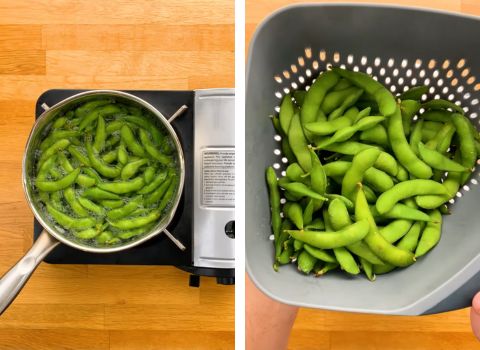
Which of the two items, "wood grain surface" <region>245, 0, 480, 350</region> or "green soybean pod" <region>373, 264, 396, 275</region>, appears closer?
"green soybean pod" <region>373, 264, 396, 275</region>

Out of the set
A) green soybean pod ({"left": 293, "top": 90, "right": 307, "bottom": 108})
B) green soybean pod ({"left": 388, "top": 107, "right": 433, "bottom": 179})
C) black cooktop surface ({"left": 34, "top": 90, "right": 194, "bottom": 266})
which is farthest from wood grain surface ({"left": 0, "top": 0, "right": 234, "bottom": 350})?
green soybean pod ({"left": 388, "top": 107, "right": 433, "bottom": 179})

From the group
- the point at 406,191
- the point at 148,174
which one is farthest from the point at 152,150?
the point at 406,191

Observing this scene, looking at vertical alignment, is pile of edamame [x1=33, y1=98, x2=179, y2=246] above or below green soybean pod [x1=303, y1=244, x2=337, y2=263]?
above

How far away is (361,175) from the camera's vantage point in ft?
1.92

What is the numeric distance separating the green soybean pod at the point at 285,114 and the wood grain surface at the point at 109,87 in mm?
217

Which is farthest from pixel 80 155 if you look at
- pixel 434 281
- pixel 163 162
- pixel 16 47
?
pixel 434 281

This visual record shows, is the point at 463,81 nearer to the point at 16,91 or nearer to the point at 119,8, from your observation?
the point at 119,8

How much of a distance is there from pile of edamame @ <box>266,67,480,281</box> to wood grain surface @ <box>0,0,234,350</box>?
0.24 m

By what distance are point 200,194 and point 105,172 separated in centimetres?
14

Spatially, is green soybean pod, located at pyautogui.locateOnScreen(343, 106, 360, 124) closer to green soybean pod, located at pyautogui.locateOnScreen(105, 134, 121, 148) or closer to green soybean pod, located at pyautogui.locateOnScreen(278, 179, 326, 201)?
green soybean pod, located at pyautogui.locateOnScreen(278, 179, 326, 201)

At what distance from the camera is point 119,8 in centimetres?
80

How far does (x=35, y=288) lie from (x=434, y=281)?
614 mm

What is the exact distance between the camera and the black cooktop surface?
2.28ft

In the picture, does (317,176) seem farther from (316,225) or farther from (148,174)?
(148,174)
